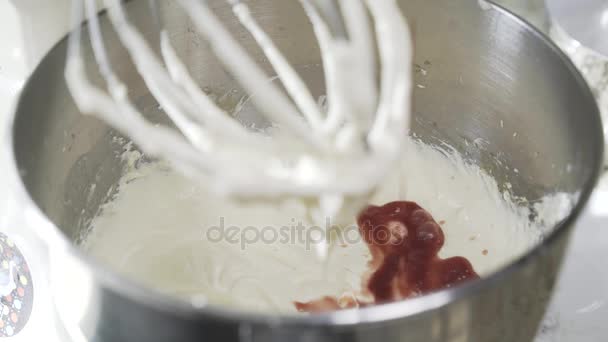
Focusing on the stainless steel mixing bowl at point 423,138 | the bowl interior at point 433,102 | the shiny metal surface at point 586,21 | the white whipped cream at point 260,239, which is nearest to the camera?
the stainless steel mixing bowl at point 423,138

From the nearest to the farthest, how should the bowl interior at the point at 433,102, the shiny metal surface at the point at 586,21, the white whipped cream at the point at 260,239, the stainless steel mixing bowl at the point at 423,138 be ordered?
the stainless steel mixing bowl at the point at 423,138, the bowl interior at the point at 433,102, the white whipped cream at the point at 260,239, the shiny metal surface at the point at 586,21

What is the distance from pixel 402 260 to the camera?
63 centimetres

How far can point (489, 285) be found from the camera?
1.19 ft

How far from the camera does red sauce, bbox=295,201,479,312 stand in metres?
0.60

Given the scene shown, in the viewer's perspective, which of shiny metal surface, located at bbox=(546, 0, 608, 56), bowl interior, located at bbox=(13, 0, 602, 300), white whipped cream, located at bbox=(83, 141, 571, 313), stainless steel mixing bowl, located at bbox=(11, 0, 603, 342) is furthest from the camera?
shiny metal surface, located at bbox=(546, 0, 608, 56)

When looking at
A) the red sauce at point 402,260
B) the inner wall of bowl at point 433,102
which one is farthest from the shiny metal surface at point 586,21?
the red sauce at point 402,260

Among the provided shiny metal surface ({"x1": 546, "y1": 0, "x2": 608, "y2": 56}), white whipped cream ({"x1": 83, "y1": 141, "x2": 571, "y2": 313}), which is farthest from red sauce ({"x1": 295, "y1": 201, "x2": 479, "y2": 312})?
shiny metal surface ({"x1": 546, "y1": 0, "x2": 608, "y2": 56})

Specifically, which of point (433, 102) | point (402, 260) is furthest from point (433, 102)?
point (402, 260)

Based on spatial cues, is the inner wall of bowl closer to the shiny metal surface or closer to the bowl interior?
the bowl interior

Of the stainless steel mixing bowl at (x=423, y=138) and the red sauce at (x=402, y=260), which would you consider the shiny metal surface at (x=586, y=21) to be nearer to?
the stainless steel mixing bowl at (x=423, y=138)

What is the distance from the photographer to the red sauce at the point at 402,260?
0.60 meters

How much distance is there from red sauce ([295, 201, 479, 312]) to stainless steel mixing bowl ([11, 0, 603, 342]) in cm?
9

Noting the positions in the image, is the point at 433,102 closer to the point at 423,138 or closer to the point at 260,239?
the point at 423,138

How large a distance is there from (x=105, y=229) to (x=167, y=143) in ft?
0.94
